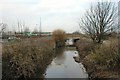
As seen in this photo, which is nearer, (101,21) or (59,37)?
(101,21)

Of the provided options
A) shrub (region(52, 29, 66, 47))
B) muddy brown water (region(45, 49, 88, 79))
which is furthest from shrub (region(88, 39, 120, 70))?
shrub (region(52, 29, 66, 47))

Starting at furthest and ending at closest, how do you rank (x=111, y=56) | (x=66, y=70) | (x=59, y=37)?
(x=59, y=37)
(x=66, y=70)
(x=111, y=56)

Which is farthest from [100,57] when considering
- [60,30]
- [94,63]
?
[60,30]

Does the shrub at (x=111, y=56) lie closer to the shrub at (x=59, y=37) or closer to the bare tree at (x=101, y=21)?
the bare tree at (x=101, y=21)

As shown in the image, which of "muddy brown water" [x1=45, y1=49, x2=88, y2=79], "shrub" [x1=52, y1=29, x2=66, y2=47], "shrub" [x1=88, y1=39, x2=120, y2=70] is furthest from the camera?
"shrub" [x1=52, y1=29, x2=66, y2=47]

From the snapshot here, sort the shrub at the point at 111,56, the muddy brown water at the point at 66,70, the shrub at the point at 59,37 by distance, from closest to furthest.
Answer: the shrub at the point at 111,56, the muddy brown water at the point at 66,70, the shrub at the point at 59,37

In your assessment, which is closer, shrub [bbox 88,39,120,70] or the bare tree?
shrub [bbox 88,39,120,70]

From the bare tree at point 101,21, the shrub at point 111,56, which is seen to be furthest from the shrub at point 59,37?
the shrub at point 111,56

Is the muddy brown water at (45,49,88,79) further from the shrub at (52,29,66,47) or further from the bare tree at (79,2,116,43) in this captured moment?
the shrub at (52,29,66,47)

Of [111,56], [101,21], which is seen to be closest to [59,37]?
[101,21]

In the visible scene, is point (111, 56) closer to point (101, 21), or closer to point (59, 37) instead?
point (101, 21)

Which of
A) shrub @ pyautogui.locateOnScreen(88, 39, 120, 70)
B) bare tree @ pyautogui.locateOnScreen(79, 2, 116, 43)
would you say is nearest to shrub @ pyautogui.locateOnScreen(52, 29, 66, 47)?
bare tree @ pyautogui.locateOnScreen(79, 2, 116, 43)

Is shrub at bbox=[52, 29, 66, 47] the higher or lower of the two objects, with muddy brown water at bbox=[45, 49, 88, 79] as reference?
higher

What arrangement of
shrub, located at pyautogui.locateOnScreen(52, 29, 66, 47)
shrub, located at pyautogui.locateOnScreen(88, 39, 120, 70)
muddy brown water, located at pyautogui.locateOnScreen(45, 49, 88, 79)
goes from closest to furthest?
1. shrub, located at pyautogui.locateOnScreen(88, 39, 120, 70)
2. muddy brown water, located at pyautogui.locateOnScreen(45, 49, 88, 79)
3. shrub, located at pyautogui.locateOnScreen(52, 29, 66, 47)
